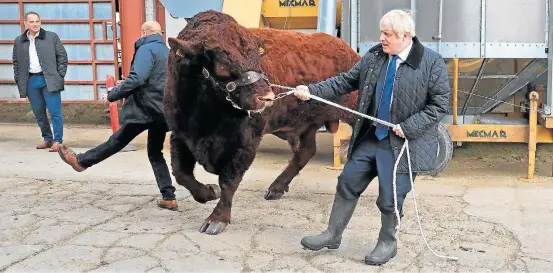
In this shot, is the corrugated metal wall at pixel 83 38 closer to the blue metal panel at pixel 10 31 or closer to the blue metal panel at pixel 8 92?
the blue metal panel at pixel 10 31

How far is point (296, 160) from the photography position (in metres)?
6.69

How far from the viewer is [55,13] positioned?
11070 mm

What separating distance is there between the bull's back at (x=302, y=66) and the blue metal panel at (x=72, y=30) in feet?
18.4

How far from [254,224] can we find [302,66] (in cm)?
157

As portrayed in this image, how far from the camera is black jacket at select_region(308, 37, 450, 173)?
4.35 meters

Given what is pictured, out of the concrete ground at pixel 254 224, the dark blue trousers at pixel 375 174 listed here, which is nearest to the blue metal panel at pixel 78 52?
the concrete ground at pixel 254 224

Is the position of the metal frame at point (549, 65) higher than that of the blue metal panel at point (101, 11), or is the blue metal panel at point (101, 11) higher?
the blue metal panel at point (101, 11)

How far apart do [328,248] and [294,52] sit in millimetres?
2151

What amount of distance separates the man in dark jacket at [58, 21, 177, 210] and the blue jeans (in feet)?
11.1

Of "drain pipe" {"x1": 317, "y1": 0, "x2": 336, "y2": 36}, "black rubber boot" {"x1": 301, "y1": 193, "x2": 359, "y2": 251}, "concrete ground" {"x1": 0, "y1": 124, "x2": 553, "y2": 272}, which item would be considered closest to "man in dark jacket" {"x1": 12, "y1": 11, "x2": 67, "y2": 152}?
"concrete ground" {"x1": 0, "y1": 124, "x2": 553, "y2": 272}

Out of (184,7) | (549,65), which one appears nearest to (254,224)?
(549,65)

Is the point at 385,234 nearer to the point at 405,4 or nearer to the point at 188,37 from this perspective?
the point at 188,37

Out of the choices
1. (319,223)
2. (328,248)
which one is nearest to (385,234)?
(328,248)

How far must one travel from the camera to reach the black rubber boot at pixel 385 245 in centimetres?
453
